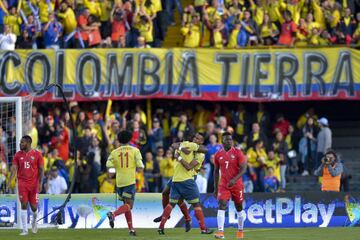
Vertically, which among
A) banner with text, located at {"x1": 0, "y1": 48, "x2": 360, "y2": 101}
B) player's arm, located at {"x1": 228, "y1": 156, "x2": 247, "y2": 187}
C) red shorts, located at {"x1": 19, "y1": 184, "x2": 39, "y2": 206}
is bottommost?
red shorts, located at {"x1": 19, "y1": 184, "x2": 39, "y2": 206}

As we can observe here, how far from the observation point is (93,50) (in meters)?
35.6

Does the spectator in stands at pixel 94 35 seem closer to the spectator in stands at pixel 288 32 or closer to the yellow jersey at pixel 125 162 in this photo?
the spectator in stands at pixel 288 32

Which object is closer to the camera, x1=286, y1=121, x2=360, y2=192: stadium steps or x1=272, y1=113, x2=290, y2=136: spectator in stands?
x1=286, y1=121, x2=360, y2=192: stadium steps

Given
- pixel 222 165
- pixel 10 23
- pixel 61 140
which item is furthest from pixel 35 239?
pixel 10 23

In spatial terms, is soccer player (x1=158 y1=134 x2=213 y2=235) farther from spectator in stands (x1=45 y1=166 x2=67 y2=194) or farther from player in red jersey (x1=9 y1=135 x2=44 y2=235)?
spectator in stands (x1=45 y1=166 x2=67 y2=194)

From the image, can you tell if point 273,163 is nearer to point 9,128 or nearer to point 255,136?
point 255,136

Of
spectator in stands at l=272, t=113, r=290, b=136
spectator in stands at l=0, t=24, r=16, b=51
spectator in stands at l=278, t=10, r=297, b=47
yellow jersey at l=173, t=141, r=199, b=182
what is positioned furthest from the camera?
spectator in stands at l=278, t=10, r=297, b=47

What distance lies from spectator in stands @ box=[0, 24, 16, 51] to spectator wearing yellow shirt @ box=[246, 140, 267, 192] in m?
6.93

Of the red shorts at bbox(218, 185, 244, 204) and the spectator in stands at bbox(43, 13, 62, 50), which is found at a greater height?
the spectator in stands at bbox(43, 13, 62, 50)

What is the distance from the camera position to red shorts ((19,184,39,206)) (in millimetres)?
26297

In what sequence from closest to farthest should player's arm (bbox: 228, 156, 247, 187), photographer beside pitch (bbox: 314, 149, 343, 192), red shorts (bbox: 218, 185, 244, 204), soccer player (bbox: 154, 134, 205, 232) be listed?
player's arm (bbox: 228, 156, 247, 187) < red shorts (bbox: 218, 185, 244, 204) < soccer player (bbox: 154, 134, 205, 232) < photographer beside pitch (bbox: 314, 149, 343, 192)

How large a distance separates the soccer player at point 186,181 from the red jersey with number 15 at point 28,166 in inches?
107

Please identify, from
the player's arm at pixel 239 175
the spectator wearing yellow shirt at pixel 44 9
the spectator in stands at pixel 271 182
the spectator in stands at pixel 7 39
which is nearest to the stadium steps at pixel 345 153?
the spectator in stands at pixel 271 182

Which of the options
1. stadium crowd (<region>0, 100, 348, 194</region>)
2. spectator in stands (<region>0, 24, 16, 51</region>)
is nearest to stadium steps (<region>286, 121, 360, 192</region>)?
stadium crowd (<region>0, 100, 348, 194</region>)
